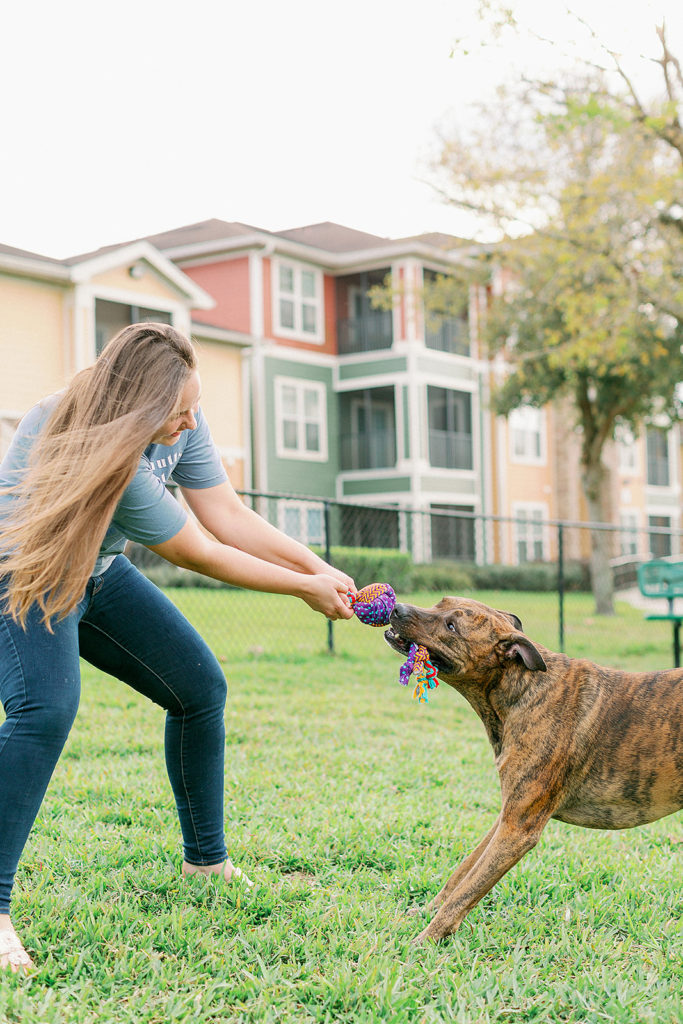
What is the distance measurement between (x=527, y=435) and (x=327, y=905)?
1084 inches

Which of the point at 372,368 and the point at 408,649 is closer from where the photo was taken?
the point at 408,649

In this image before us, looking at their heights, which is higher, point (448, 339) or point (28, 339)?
point (448, 339)

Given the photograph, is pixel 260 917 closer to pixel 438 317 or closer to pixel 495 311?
pixel 495 311

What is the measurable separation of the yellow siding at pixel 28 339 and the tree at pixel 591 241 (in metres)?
7.77

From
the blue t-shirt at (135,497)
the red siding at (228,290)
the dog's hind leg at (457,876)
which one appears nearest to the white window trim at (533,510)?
the red siding at (228,290)

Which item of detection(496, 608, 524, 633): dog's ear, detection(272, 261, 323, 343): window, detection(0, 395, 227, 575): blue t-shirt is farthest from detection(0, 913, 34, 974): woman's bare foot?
detection(272, 261, 323, 343): window

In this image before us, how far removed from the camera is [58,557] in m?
2.61

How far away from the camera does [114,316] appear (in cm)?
2061

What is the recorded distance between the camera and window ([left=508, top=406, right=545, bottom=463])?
29344mm

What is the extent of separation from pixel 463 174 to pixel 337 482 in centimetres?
1110

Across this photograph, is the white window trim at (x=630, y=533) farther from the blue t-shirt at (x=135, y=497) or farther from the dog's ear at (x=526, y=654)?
the blue t-shirt at (x=135, y=497)

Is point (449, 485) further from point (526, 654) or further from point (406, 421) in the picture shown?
point (526, 654)

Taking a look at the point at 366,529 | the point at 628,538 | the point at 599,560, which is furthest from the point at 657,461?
the point at 599,560

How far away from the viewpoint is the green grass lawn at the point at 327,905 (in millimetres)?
2598
